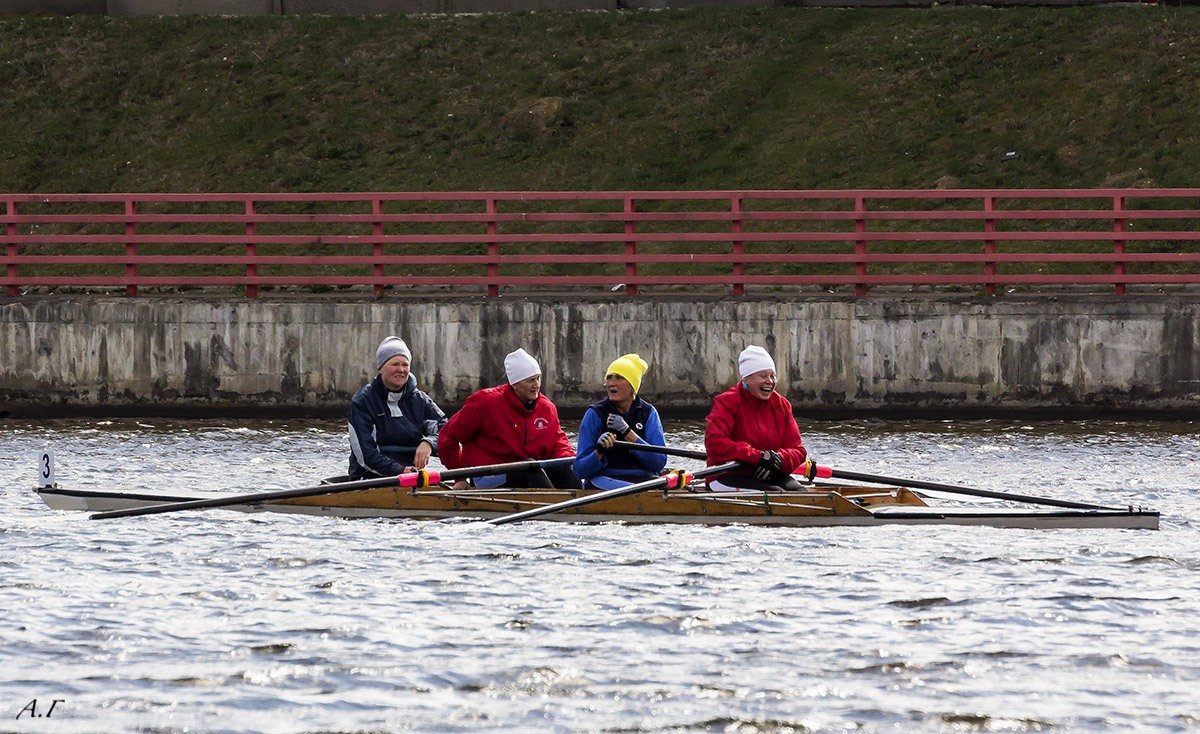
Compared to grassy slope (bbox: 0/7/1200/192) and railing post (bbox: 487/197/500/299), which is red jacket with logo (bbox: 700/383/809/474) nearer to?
railing post (bbox: 487/197/500/299)

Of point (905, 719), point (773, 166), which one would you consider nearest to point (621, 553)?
point (905, 719)

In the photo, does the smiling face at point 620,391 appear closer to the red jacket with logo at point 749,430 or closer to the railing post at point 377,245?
the red jacket with logo at point 749,430

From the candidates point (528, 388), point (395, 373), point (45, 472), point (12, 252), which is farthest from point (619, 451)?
point (12, 252)

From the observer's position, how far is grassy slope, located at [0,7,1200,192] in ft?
101

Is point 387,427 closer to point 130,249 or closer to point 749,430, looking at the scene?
point 749,430

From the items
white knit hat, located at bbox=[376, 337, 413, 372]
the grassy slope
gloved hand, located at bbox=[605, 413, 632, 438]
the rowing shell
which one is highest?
the grassy slope

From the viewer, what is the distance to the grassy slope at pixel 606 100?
30.8 meters

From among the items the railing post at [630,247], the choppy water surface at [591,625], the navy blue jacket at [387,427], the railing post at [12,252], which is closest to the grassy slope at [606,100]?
the railing post at [630,247]

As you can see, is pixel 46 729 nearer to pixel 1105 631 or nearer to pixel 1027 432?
pixel 1105 631

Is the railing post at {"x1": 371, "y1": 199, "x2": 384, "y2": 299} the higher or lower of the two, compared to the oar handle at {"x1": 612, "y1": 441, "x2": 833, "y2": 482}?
higher

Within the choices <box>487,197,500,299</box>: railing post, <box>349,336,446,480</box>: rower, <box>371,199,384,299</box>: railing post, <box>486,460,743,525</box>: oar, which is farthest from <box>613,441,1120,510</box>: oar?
<box>371,199,384,299</box>: railing post

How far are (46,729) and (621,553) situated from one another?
16.8 feet

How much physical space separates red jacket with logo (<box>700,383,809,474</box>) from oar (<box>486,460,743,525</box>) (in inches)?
5.3

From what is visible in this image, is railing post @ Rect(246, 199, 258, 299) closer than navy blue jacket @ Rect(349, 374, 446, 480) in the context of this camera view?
No
